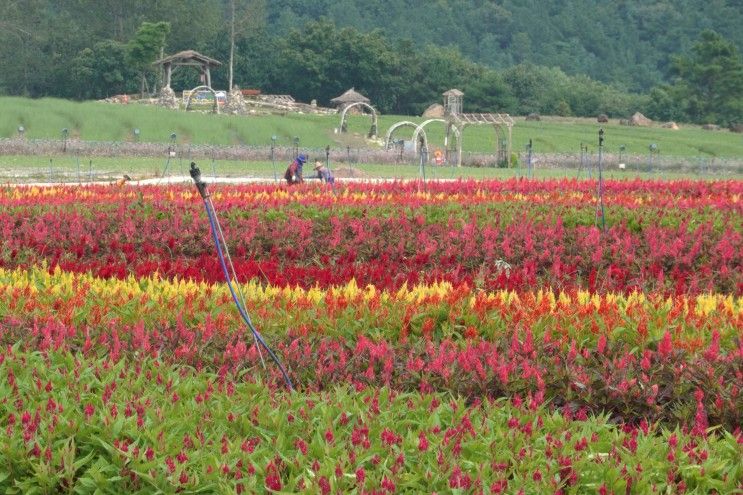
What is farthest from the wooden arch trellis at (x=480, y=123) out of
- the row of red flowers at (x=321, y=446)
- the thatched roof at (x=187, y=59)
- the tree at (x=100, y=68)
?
the row of red flowers at (x=321, y=446)

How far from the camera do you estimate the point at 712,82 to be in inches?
2719

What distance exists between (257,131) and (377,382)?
46.7 meters

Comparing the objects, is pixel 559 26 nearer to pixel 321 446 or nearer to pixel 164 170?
pixel 164 170

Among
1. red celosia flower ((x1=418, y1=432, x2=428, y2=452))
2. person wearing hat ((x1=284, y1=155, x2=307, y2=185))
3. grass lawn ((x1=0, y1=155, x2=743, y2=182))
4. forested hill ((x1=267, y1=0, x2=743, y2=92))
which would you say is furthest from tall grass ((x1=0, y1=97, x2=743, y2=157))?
forested hill ((x1=267, y1=0, x2=743, y2=92))

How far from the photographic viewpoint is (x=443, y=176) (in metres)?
32.6

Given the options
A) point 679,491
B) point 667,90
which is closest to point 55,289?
point 679,491

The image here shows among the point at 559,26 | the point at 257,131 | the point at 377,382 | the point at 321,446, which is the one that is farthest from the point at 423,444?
the point at 559,26

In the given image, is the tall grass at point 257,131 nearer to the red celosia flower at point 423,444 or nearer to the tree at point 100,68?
the tree at point 100,68

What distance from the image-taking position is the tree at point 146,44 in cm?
6306

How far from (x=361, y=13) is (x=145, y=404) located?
103391 mm

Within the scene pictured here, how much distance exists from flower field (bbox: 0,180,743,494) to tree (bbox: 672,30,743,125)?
60441mm

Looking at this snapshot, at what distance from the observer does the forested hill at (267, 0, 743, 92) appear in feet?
343

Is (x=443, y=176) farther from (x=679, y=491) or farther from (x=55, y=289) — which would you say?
(x=679, y=491)

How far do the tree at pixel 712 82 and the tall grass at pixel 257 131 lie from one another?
722 cm
